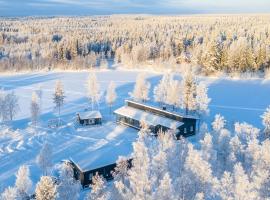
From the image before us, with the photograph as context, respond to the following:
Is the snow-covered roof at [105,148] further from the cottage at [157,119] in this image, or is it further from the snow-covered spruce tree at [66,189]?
the snow-covered spruce tree at [66,189]

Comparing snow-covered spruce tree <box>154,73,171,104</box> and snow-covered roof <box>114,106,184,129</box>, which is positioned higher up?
snow-covered spruce tree <box>154,73,171,104</box>

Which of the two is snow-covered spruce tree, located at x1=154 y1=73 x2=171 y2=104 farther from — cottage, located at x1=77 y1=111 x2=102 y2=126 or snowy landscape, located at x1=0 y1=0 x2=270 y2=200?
cottage, located at x1=77 y1=111 x2=102 y2=126

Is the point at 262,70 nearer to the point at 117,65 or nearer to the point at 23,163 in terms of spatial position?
the point at 117,65

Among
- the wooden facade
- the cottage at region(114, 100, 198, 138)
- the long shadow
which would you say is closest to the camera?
the wooden facade

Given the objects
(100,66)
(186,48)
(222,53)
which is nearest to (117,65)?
(100,66)

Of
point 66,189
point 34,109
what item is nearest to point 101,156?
point 66,189

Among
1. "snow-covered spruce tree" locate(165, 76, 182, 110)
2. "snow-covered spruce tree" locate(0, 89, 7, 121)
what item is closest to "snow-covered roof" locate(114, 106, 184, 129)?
"snow-covered spruce tree" locate(165, 76, 182, 110)

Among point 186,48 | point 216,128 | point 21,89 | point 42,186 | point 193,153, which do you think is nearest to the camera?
point 42,186
